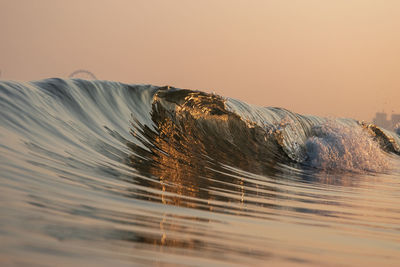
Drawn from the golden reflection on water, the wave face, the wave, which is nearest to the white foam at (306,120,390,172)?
the wave

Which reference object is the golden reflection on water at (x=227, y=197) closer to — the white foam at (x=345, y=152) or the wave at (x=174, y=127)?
the wave at (x=174, y=127)

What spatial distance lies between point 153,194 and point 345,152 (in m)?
4.95

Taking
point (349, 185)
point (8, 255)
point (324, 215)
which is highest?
point (349, 185)

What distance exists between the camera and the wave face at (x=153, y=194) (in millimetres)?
1353

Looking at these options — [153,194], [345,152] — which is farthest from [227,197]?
[345,152]

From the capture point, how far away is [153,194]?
2.21 meters

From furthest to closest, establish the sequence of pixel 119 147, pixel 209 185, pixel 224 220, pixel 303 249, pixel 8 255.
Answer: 1. pixel 119 147
2. pixel 209 185
3. pixel 224 220
4. pixel 303 249
5. pixel 8 255

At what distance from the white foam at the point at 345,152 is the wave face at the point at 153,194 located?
0.91 ft

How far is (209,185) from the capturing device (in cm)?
302

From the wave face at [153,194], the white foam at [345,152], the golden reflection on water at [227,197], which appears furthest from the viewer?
the white foam at [345,152]

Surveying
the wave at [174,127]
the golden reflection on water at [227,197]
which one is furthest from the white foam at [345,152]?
the golden reflection on water at [227,197]

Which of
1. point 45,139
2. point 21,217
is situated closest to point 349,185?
point 45,139

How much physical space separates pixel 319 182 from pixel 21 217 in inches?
134

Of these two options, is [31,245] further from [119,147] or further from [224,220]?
[119,147]
